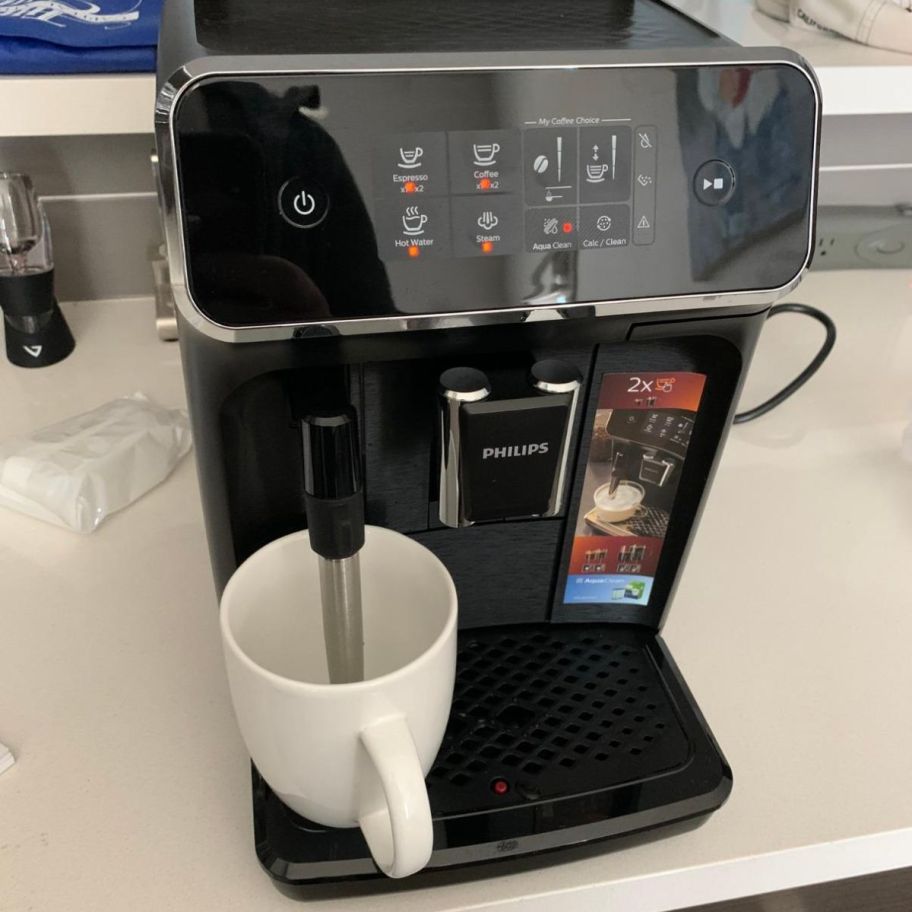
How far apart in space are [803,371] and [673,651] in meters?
0.39

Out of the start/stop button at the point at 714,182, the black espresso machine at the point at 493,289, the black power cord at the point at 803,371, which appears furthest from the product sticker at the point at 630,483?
the black power cord at the point at 803,371

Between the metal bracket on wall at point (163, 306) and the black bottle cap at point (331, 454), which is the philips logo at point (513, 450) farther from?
the metal bracket on wall at point (163, 306)

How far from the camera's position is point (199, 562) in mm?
627

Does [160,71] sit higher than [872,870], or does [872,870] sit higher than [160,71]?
[160,71]

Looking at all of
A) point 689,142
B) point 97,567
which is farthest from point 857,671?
point 97,567

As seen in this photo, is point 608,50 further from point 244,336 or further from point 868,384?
point 868,384

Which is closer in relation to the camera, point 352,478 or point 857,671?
point 352,478

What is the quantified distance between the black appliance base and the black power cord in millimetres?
315

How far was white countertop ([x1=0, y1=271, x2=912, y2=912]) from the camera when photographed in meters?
0.43

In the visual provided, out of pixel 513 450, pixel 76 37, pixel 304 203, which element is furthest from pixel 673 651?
pixel 76 37

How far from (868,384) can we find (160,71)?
0.71m

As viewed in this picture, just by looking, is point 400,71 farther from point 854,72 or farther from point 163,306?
point 163,306

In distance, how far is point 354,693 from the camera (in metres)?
0.38

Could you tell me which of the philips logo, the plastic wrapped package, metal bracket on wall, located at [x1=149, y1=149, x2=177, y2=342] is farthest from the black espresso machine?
metal bracket on wall, located at [x1=149, y1=149, x2=177, y2=342]
